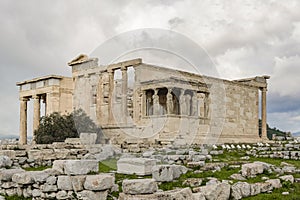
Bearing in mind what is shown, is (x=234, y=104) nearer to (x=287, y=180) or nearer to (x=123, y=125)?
(x=123, y=125)

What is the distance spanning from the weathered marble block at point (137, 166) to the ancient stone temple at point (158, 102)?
12.8 metres

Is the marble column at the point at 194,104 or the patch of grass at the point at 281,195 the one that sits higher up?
the marble column at the point at 194,104

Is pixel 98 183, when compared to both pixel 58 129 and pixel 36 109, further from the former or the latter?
pixel 36 109

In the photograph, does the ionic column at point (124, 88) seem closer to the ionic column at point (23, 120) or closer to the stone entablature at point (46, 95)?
the stone entablature at point (46, 95)

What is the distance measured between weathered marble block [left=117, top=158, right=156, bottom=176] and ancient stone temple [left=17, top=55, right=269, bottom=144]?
12.8 m

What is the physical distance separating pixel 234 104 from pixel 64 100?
14453 millimetres

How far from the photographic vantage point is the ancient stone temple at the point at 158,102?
27.4 meters

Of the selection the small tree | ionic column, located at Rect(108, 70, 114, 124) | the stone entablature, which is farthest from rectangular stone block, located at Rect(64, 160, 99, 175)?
the stone entablature

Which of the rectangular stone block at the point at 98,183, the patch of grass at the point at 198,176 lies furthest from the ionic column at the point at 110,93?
the rectangular stone block at the point at 98,183

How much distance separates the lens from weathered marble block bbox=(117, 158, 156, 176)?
9.94 meters

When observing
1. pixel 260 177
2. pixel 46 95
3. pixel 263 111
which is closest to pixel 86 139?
pixel 260 177

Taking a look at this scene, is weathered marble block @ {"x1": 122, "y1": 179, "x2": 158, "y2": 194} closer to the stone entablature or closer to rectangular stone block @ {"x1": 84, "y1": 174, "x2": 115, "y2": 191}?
rectangular stone block @ {"x1": 84, "y1": 174, "x2": 115, "y2": 191}

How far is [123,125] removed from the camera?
28578 mm

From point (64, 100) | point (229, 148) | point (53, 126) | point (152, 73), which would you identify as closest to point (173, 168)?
point (229, 148)
